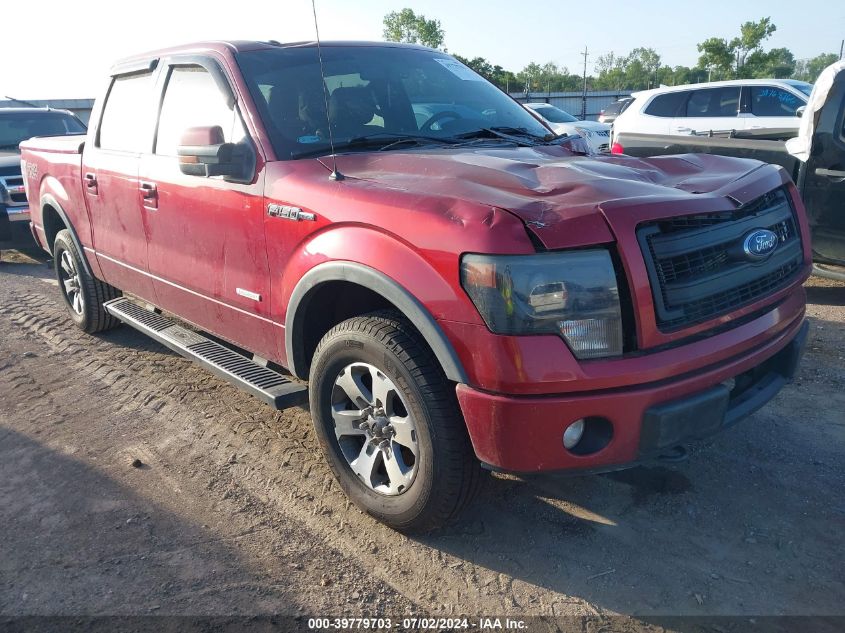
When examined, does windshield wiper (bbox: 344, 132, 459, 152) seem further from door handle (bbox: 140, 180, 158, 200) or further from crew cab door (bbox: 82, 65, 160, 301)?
crew cab door (bbox: 82, 65, 160, 301)

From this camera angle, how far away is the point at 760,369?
118 inches

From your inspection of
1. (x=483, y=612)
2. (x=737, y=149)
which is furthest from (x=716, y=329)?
(x=737, y=149)

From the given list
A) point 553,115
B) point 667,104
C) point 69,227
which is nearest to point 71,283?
point 69,227

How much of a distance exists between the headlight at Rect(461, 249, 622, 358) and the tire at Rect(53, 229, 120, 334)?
157 inches

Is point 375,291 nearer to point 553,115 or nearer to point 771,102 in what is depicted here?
point 771,102

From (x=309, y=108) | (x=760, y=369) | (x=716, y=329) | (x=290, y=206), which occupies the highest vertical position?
(x=309, y=108)

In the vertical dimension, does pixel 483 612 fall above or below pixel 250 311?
below

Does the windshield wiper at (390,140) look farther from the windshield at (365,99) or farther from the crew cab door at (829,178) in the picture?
the crew cab door at (829,178)

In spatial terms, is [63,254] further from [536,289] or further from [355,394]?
[536,289]

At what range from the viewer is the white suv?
11.2m

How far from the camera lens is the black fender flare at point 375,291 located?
2486mm

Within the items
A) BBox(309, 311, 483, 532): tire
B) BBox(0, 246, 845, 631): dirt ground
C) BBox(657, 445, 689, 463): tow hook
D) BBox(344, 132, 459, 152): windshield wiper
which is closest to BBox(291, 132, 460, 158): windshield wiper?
BBox(344, 132, 459, 152): windshield wiper

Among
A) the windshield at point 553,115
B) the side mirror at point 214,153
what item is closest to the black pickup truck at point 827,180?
the side mirror at point 214,153

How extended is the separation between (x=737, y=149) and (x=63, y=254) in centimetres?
578
